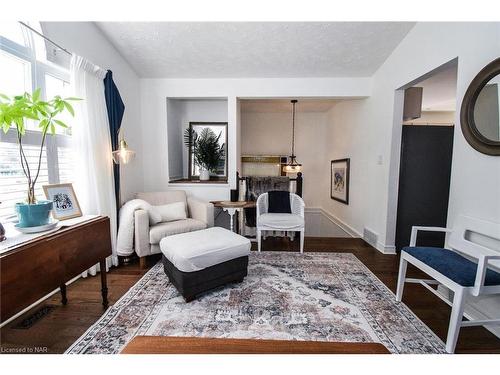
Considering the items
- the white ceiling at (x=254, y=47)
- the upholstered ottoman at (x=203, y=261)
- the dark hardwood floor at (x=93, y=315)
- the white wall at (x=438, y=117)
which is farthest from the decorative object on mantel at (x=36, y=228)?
the white wall at (x=438, y=117)

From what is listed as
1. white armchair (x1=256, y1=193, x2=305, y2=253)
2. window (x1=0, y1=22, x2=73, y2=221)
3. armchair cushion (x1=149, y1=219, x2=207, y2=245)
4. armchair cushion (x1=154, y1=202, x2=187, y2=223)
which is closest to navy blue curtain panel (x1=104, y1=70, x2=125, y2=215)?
window (x1=0, y1=22, x2=73, y2=221)

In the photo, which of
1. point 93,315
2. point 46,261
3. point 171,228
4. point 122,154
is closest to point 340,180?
point 171,228

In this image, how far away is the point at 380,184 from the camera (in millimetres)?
3135

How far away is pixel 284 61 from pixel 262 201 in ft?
6.48

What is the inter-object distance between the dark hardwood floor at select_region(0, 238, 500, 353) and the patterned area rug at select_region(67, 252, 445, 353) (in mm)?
102

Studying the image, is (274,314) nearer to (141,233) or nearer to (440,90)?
(141,233)

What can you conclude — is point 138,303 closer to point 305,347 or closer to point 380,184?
point 305,347

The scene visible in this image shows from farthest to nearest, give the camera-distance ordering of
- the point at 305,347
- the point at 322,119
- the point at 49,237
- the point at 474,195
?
the point at 322,119
the point at 474,195
the point at 49,237
the point at 305,347

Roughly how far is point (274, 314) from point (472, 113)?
7.44 ft

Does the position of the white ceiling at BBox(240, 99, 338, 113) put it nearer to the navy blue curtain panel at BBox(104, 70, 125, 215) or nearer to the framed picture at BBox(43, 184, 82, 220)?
the navy blue curtain panel at BBox(104, 70, 125, 215)

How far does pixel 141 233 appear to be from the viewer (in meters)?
2.44

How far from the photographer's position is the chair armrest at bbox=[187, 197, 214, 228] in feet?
9.52

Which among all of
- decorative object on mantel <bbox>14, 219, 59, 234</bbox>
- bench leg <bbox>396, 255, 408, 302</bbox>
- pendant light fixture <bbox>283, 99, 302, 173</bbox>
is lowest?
bench leg <bbox>396, 255, 408, 302</bbox>
